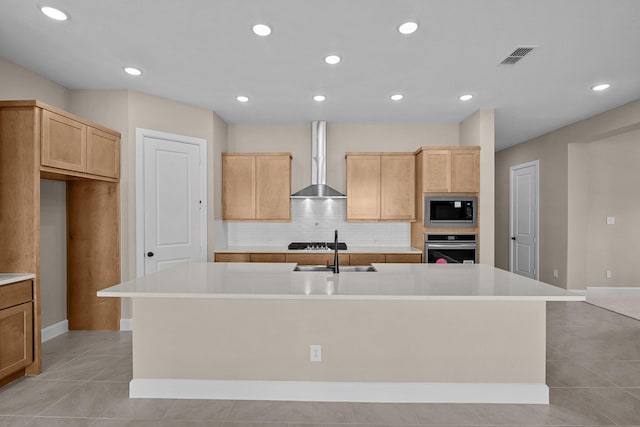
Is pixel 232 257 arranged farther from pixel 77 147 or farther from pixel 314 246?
pixel 77 147

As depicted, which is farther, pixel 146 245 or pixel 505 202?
pixel 505 202

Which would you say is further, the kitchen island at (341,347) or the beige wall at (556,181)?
the beige wall at (556,181)

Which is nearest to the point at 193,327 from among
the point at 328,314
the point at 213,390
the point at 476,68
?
the point at 213,390

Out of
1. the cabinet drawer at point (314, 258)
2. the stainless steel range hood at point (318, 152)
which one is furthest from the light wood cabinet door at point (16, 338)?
A: the stainless steel range hood at point (318, 152)

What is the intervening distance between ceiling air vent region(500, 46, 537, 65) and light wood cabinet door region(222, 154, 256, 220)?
11.0 ft

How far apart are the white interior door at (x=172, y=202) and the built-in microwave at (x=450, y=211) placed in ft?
10.1

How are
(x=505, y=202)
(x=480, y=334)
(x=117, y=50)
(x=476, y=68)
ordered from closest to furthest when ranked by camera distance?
(x=480, y=334) < (x=117, y=50) < (x=476, y=68) < (x=505, y=202)

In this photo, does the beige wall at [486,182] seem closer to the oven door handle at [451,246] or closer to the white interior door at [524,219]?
the oven door handle at [451,246]

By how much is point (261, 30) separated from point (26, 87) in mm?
2578

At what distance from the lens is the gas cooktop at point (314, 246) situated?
4.83m

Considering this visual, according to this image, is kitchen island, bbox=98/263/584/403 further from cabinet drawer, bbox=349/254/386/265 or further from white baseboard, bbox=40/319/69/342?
cabinet drawer, bbox=349/254/386/265

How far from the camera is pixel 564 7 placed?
88.8 inches

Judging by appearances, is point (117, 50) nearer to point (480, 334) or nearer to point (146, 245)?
point (146, 245)

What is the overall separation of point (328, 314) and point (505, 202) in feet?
20.5
